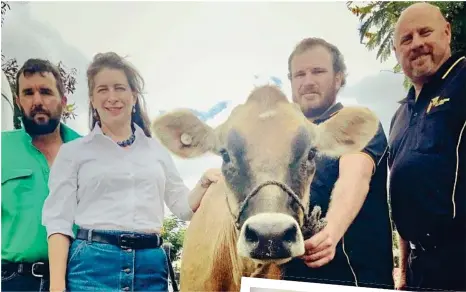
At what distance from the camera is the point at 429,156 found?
2785mm

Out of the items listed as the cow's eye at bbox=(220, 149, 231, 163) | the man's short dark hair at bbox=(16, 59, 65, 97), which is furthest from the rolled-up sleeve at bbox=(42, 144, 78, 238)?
the cow's eye at bbox=(220, 149, 231, 163)

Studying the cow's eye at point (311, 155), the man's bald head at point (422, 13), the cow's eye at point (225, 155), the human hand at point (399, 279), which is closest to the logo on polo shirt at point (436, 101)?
the man's bald head at point (422, 13)

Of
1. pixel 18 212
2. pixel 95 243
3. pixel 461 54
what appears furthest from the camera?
pixel 18 212

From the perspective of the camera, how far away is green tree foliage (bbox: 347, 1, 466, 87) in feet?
9.37

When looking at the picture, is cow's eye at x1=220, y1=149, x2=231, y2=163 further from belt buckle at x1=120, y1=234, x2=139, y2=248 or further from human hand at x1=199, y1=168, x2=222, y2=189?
belt buckle at x1=120, y1=234, x2=139, y2=248

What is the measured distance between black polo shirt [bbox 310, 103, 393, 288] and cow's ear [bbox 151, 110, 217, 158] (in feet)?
2.09

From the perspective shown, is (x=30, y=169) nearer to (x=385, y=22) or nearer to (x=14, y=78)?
(x=14, y=78)

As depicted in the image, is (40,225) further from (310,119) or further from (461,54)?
Result: (461,54)

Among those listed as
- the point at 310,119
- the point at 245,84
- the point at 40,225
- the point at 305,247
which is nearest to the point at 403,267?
the point at 305,247

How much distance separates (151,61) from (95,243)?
3.54ft

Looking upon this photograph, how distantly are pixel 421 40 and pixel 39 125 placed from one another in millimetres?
2215

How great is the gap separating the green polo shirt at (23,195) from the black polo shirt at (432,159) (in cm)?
185

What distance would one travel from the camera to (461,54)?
9.34 ft

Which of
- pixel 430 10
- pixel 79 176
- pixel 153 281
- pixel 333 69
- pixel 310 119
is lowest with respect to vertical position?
pixel 153 281
